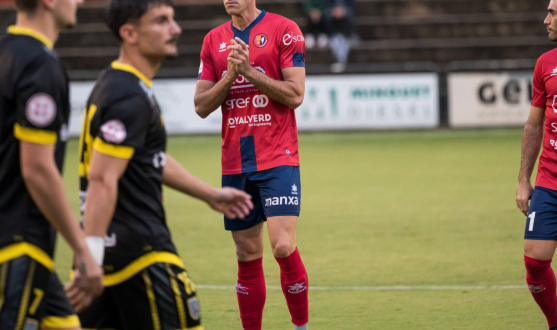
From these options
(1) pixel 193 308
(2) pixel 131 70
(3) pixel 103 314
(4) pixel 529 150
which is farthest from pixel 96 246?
(4) pixel 529 150

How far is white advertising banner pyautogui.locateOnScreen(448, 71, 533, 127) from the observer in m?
19.7

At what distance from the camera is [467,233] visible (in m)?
9.53

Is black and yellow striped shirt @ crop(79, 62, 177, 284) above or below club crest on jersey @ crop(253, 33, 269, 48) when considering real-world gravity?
below

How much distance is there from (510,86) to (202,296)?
1430 centimetres

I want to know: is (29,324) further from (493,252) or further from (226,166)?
(493,252)

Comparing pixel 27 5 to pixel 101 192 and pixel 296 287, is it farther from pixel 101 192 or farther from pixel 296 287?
pixel 296 287

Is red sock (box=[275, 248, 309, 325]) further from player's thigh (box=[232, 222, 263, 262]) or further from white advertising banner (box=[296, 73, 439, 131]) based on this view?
white advertising banner (box=[296, 73, 439, 131])

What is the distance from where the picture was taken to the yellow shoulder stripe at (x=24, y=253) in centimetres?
325

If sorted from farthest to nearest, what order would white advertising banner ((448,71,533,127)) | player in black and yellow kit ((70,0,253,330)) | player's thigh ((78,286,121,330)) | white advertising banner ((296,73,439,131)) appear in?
white advertising banner ((296,73,439,131)), white advertising banner ((448,71,533,127)), player's thigh ((78,286,121,330)), player in black and yellow kit ((70,0,253,330))

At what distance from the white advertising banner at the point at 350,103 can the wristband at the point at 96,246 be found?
1646cm

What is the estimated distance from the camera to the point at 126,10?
12.0 ft

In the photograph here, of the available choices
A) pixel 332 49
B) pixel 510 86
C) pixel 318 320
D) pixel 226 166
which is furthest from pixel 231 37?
pixel 332 49

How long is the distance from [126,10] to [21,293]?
1.29 m

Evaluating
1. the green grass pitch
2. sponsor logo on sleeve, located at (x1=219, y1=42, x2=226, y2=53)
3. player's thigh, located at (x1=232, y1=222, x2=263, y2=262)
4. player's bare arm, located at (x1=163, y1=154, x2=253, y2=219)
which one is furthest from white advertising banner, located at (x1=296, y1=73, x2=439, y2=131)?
player's bare arm, located at (x1=163, y1=154, x2=253, y2=219)
